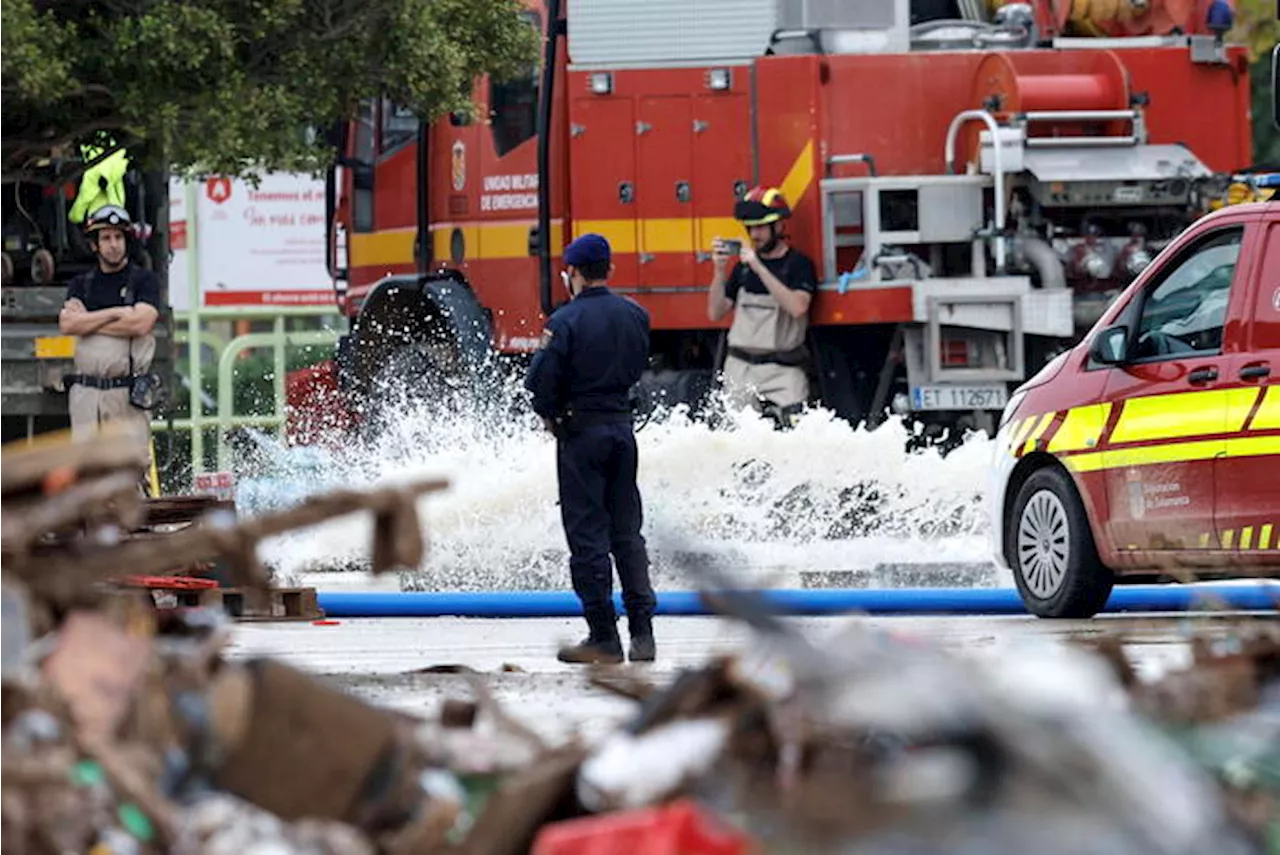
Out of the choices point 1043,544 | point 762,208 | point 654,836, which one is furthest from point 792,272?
point 654,836

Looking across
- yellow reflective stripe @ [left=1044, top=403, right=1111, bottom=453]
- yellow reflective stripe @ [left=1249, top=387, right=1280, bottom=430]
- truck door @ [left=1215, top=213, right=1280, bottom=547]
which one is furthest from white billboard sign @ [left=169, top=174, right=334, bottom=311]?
yellow reflective stripe @ [left=1249, top=387, right=1280, bottom=430]

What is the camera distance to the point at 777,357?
57.3 ft

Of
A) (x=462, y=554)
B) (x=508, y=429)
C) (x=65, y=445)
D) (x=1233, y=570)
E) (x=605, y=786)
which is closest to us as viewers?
(x=605, y=786)

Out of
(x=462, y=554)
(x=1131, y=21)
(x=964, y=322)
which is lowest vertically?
(x=462, y=554)

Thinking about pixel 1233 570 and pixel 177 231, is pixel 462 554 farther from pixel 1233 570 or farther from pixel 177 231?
pixel 177 231

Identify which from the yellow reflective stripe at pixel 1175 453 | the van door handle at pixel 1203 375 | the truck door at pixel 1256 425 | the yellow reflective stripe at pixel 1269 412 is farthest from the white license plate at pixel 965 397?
the yellow reflective stripe at pixel 1269 412

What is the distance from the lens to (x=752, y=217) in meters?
17.1

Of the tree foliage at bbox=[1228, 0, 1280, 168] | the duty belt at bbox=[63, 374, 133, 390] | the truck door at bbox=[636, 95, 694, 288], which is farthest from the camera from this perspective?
the tree foliage at bbox=[1228, 0, 1280, 168]

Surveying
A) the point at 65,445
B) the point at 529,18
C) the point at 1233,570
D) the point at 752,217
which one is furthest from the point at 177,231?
→ the point at 65,445

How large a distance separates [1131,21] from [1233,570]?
261 inches

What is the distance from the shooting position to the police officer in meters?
11.8

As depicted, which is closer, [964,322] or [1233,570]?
[1233,570]

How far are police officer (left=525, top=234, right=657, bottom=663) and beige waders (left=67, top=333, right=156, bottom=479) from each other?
456 centimetres

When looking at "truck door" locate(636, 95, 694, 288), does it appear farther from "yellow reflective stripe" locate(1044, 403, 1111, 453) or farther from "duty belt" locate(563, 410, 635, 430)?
"duty belt" locate(563, 410, 635, 430)
